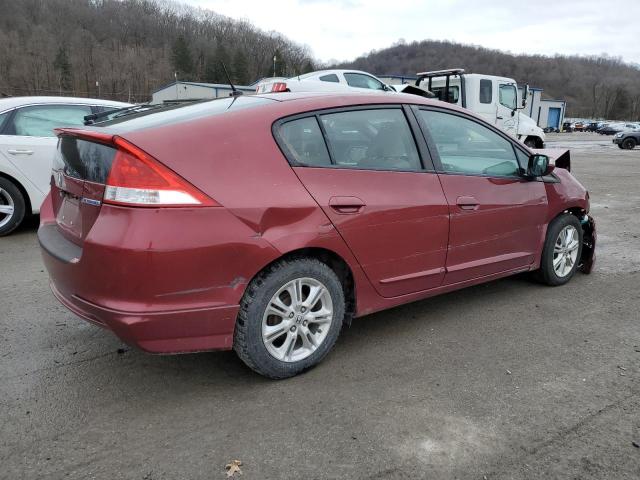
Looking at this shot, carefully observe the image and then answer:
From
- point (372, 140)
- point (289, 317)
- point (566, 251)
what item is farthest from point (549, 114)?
point (289, 317)

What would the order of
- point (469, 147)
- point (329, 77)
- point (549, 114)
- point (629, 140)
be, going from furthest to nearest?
point (549, 114)
point (629, 140)
point (329, 77)
point (469, 147)

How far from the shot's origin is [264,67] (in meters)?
115

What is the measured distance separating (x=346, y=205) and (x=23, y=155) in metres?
4.74

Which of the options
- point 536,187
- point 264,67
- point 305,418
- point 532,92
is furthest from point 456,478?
point 264,67

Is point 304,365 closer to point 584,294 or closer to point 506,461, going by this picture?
point 506,461

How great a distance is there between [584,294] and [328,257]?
8.61ft

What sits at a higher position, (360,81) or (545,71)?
(545,71)

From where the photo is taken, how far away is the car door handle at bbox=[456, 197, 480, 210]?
3564 millimetres

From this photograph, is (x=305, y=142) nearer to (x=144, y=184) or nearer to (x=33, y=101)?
(x=144, y=184)

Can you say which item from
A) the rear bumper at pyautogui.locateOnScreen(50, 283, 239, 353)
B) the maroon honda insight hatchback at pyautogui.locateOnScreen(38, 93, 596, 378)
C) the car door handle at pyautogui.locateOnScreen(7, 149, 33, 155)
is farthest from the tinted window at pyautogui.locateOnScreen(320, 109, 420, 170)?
the car door handle at pyautogui.locateOnScreen(7, 149, 33, 155)

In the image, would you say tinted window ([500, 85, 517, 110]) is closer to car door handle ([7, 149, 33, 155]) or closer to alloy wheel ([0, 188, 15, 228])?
car door handle ([7, 149, 33, 155])

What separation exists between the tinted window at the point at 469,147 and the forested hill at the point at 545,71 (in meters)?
111

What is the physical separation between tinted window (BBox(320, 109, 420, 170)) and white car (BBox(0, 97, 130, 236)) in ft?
14.4

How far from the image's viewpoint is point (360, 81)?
13000 mm
